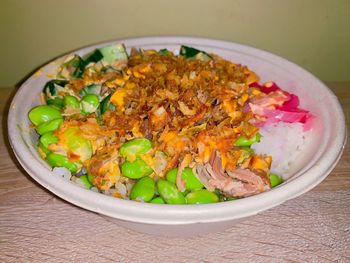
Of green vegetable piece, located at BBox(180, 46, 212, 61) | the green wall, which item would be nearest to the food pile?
green vegetable piece, located at BBox(180, 46, 212, 61)

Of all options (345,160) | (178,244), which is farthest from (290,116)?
(178,244)

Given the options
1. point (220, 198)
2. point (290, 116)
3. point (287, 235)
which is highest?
point (290, 116)

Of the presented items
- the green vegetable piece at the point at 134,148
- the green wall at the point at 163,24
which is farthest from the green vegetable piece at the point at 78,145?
the green wall at the point at 163,24

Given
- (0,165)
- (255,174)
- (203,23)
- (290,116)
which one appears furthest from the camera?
(203,23)

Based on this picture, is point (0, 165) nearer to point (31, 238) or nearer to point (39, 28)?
point (31, 238)

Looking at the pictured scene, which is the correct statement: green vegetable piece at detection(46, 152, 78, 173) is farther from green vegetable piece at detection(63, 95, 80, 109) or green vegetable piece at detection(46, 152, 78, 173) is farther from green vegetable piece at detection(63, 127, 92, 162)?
green vegetable piece at detection(63, 95, 80, 109)
